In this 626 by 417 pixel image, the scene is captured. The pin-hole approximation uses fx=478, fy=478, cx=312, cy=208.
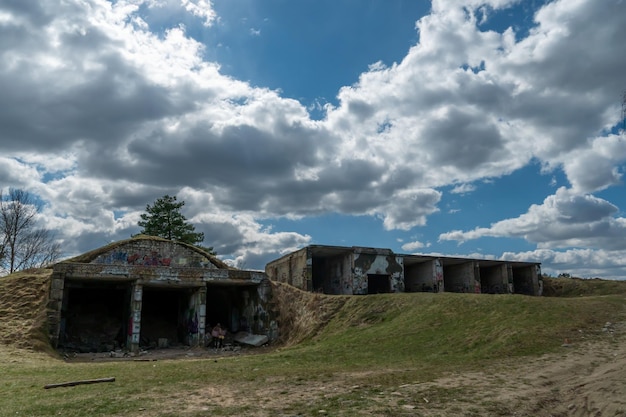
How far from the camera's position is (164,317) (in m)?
32.2

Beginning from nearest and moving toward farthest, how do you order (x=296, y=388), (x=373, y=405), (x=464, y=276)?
(x=373, y=405) < (x=296, y=388) < (x=464, y=276)

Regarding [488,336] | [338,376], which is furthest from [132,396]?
[488,336]

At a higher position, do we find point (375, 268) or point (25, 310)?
point (375, 268)

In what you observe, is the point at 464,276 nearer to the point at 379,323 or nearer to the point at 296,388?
the point at 379,323

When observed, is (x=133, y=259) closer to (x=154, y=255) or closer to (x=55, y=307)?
(x=154, y=255)

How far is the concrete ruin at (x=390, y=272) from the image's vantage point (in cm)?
3100

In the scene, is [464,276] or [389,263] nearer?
[389,263]

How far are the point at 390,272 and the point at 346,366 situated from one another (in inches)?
724

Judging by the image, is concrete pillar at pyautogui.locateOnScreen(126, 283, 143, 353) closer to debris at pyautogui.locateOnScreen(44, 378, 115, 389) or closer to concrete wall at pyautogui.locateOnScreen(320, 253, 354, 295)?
concrete wall at pyautogui.locateOnScreen(320, 253, 354, 295)

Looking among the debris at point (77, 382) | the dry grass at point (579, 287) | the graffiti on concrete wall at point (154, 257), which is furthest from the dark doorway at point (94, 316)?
the dry grass at point (579, 287)

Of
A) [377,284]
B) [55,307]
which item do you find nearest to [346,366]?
[55,307]

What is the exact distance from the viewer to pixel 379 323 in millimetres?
21609

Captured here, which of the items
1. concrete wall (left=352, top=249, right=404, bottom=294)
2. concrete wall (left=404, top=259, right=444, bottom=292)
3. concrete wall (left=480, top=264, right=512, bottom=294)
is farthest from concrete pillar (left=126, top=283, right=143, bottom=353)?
concrete wall (left=480, top=264, right=512, bottom=294)

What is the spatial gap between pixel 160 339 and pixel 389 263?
1529 cm
